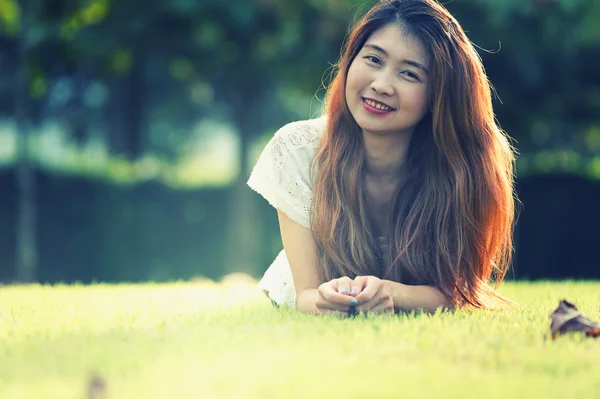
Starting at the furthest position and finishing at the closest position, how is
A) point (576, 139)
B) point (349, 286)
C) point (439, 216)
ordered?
point (576, 139)
point (439, 216)
point (349, 286)

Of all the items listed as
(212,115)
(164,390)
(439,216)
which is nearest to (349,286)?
(439,216)

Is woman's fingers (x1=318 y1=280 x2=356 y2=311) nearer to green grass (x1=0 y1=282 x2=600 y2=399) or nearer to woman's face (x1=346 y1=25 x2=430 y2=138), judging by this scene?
green grass (x1=0 y1=282 x2=600 y2=399)

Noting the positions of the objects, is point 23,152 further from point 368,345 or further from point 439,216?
point 368,345

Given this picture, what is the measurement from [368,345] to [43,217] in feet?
32.4

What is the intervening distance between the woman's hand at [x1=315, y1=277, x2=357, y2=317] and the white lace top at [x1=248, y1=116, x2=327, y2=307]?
552mm

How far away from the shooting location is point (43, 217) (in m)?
11.6

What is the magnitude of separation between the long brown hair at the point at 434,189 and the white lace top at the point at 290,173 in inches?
3.2

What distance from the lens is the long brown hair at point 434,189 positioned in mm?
3908

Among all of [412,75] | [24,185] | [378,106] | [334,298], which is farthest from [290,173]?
[24,185]

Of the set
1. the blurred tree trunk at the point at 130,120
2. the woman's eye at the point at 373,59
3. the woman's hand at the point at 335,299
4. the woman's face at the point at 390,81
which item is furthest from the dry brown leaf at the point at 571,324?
the blurred tree trunk at the point at 130,120

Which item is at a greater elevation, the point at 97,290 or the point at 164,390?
the point at 164,390

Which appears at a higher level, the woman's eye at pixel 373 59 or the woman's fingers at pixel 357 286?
the woman's eye at pixel 373 59

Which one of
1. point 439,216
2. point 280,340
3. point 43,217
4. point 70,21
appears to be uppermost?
point 70,21

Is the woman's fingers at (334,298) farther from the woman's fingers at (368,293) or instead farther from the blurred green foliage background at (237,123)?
the blurred green foliage background at (237,123)
